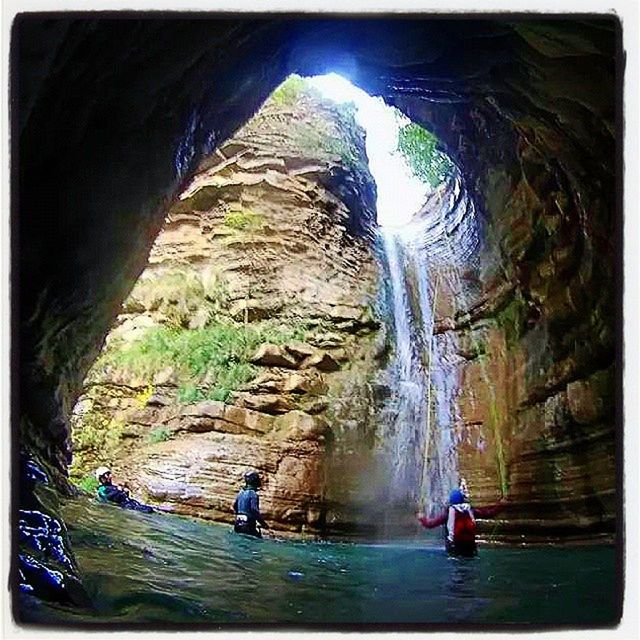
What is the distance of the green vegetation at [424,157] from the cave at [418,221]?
0.03 metres

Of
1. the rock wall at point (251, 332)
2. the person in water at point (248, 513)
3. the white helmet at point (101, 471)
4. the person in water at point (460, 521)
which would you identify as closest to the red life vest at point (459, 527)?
the person in water at point (460, 521)

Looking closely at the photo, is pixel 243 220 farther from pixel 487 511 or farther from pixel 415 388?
pixel 487 511

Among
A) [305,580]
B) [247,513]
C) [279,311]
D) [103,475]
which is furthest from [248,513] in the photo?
[279,311]

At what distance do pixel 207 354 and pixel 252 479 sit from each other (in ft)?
0.86

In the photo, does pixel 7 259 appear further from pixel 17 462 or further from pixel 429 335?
pixel 429 335

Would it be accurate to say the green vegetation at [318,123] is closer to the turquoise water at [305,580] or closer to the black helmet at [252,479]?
the black helmet at [252,479]

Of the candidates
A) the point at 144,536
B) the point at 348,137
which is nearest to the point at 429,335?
the point at 348,137

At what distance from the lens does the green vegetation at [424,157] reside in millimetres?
1812

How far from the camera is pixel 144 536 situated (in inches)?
68.5

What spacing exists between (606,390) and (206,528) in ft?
2.74

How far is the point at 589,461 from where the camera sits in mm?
1761

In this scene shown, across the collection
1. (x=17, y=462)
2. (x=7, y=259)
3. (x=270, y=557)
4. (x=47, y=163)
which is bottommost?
(x=270, y=557)

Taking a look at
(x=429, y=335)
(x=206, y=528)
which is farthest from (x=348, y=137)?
(x=206, y=528)

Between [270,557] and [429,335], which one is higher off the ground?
[429,335]
